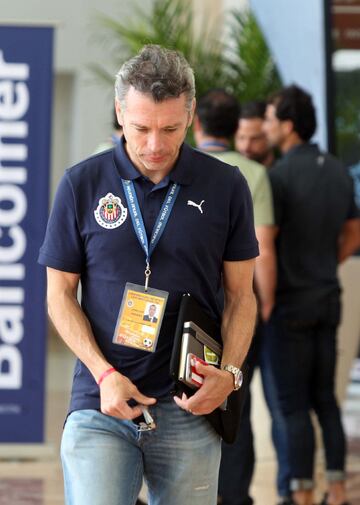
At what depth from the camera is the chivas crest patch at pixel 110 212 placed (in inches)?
92.4

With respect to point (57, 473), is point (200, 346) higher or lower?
higher

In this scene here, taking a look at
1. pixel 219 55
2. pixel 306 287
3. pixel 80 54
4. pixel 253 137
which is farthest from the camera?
pixel 80 54

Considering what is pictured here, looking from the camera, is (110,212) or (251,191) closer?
(110,212)

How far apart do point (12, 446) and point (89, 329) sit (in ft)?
11.5

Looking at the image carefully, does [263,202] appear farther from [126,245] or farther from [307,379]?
[126,245]

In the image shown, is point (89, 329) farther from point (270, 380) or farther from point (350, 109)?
point (350, 109)

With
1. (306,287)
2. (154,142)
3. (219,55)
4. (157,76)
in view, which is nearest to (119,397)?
(154,142)

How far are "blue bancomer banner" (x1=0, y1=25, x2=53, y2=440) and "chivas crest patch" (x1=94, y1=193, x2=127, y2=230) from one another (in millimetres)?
3202

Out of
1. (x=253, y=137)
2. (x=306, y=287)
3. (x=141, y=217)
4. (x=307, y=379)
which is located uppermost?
(x=141, y=217)

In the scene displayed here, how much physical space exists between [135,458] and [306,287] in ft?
7.78

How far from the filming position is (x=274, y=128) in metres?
4.80

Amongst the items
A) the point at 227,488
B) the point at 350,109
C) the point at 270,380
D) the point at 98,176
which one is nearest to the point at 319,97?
the point at 350,109

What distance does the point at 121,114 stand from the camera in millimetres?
2314

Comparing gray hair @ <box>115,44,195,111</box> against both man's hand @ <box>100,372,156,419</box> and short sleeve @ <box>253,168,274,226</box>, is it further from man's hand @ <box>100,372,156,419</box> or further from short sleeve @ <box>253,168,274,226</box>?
short sleeve @ <box>253,168,274,226</box>
